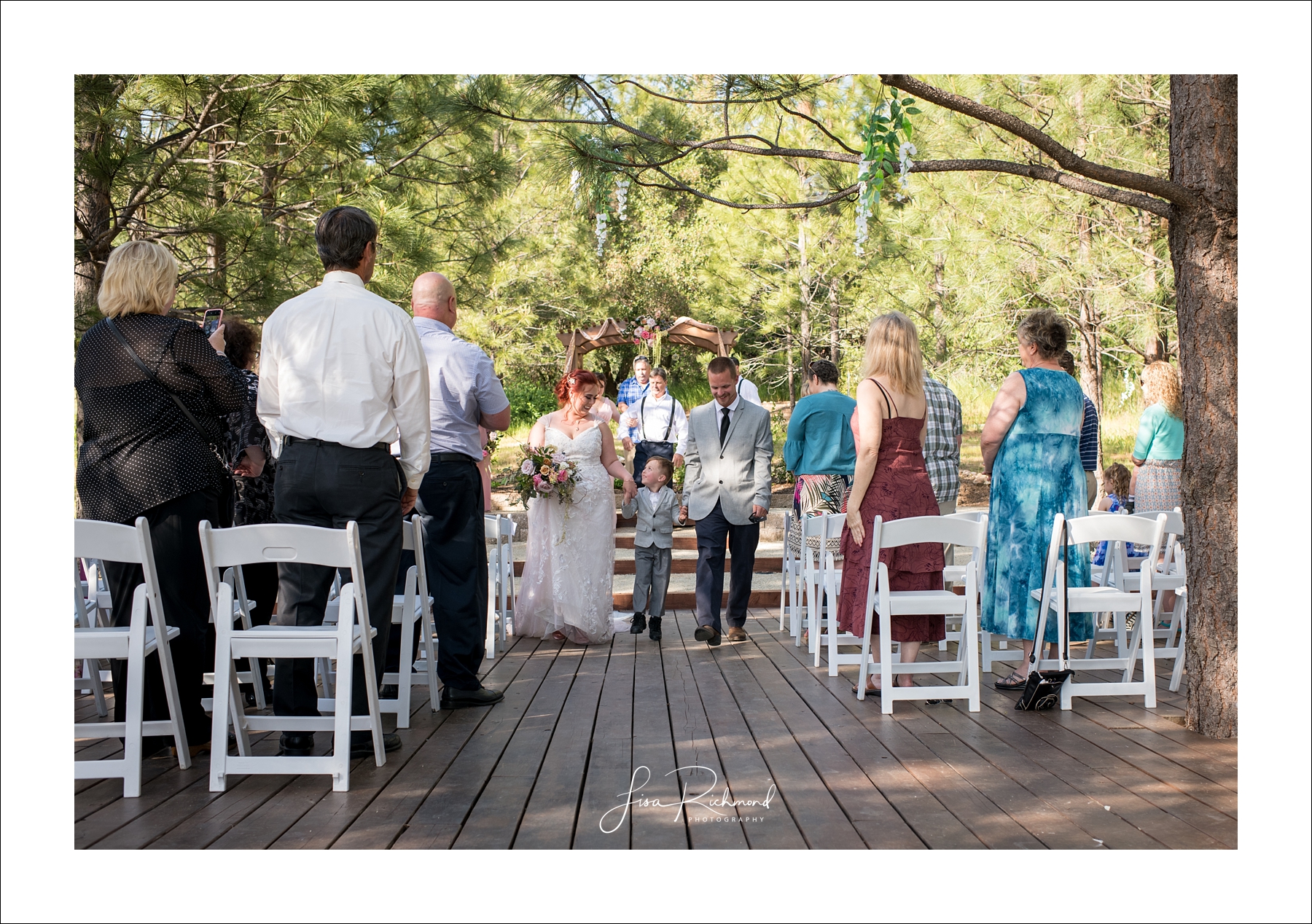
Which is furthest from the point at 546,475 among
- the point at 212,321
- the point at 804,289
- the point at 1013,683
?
the point at 804,289

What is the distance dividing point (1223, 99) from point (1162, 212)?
47 centimetres

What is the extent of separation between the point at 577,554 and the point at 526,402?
15.5 m

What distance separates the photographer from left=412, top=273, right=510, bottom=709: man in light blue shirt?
187 inches

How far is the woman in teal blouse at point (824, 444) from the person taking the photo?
7004 millimetres

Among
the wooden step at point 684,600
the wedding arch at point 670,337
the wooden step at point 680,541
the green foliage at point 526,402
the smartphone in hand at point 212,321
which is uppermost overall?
the wedding arch at point 670,337

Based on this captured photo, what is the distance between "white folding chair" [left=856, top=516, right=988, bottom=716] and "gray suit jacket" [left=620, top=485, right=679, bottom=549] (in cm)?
234

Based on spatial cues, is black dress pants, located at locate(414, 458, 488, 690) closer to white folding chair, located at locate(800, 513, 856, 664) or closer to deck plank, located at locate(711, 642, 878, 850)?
deck plank, located at locate(711, 642, 878, 850)

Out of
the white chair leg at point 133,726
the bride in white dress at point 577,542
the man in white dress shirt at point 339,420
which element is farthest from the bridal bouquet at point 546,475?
the white chair leg at point 133,726

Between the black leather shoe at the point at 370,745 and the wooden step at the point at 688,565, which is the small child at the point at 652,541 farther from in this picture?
the black leather shoe at the point at 370,745

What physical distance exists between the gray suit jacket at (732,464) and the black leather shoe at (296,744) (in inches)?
133

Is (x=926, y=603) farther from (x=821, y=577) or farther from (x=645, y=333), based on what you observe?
(x=645, y=333)

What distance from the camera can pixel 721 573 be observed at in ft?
22.1

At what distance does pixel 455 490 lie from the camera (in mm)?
4754

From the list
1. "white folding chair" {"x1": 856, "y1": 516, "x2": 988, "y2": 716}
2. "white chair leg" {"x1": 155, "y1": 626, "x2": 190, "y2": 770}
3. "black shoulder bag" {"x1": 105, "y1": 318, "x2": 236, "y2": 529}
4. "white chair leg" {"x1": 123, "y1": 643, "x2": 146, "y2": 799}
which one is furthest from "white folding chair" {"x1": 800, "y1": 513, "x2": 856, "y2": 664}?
"white chair leg" {"x1": 123, "y1": 643, "x2": 146, "y2": 799}
